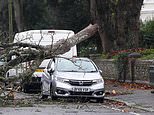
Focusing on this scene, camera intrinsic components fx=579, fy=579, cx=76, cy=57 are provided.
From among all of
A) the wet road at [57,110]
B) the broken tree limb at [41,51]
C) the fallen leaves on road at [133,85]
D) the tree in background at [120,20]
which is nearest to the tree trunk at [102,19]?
the tree in background at [120,20]

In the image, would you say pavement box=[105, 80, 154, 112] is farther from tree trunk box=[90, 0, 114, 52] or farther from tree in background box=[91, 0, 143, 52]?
tree trunk box=[90, 0, 114, 52]

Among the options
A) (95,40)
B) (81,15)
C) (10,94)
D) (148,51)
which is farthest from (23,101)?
(81,15)

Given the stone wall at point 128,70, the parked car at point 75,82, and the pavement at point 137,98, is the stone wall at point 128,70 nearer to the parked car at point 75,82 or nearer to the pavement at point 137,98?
the pavement at point 137,98

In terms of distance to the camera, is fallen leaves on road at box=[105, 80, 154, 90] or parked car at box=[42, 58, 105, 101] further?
fallen leaves on road at box=[105, 80, 154, 90]

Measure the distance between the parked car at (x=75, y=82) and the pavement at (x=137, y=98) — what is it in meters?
1.18

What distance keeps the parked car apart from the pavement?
1176 mm

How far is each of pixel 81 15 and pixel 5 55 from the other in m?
30.8

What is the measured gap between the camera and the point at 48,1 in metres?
49.6

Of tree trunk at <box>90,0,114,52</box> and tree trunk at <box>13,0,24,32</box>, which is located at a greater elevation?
tree trunk at <box>13,0,24,32</box>

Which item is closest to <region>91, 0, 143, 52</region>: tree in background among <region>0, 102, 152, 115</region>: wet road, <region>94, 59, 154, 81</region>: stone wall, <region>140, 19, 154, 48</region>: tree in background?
<region>94, 59, 154, 81</region>: stone wall

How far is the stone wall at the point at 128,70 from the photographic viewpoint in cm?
2686

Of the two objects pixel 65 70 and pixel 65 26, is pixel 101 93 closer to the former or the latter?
pixel 65 70

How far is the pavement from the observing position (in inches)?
729

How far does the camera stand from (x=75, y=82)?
19.5 metres
